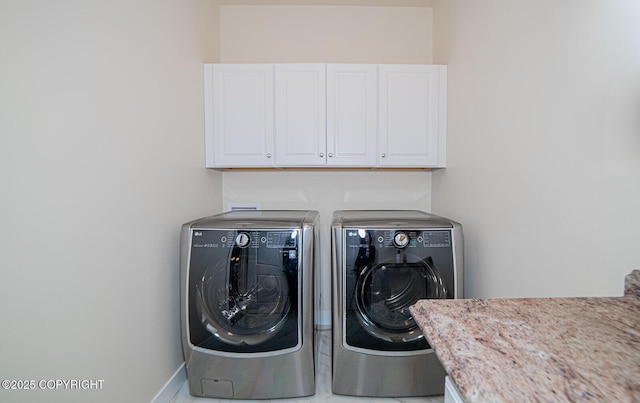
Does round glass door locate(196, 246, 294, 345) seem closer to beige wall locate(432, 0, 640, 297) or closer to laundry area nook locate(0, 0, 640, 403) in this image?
laundry area nook locate(0, 0, 640, 403)

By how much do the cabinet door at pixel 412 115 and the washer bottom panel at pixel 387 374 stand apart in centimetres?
120

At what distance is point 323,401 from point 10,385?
49.5 inches

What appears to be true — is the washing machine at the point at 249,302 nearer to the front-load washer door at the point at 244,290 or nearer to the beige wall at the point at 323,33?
the front-load washer door at the point at 244,290

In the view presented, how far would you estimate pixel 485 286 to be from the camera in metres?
1.37

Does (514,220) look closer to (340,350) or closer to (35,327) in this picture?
(340,350)

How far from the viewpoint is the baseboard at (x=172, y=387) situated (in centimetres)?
129

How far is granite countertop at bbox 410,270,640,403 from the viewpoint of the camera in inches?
15.5

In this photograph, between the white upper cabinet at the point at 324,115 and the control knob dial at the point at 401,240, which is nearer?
the control knob dial at the point at 401,240

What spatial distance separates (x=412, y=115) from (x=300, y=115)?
0.79 meters

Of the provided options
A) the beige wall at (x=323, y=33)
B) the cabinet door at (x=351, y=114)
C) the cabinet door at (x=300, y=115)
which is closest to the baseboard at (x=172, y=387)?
the cabinet door at (x=300, y=115)

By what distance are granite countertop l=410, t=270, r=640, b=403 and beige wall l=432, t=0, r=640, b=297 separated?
185mm

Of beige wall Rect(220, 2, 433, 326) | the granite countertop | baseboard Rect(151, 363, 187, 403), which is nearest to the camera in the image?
the granite countertop

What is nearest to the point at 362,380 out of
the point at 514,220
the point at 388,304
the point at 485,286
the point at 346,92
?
the point at 388,304

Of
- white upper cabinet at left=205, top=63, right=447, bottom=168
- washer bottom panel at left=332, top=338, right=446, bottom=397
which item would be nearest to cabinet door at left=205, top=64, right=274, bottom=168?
white upper cabinet at left=205, top=63, right=447, bottom=168
